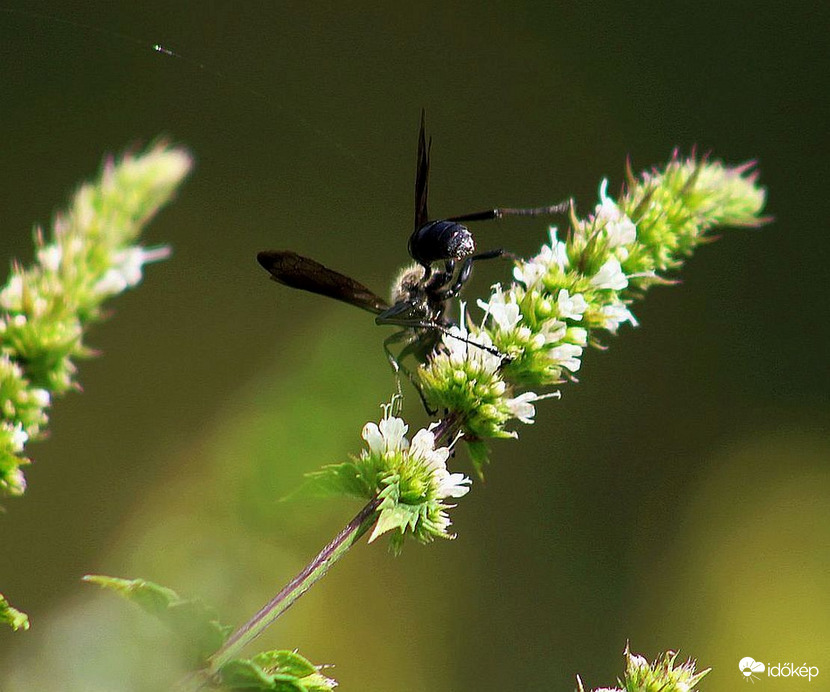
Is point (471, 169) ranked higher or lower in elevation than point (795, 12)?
lower

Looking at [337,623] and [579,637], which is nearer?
[337,623]

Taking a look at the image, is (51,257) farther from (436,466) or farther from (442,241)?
(442,241)

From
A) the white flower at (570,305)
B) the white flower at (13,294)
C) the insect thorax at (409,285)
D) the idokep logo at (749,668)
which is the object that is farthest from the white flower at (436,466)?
the idokep logo at (749,668)

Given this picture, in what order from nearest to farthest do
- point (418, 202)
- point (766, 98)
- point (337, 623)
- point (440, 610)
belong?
1. point (418, 202)
2. point (337, 623)
3. point (440, 610)
4. point (766, 98)

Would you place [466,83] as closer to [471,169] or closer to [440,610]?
[471,169]

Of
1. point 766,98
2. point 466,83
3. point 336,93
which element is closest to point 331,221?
point 336,93

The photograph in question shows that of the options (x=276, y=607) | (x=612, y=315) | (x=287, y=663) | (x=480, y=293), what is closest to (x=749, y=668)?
(x=612, y=315)
